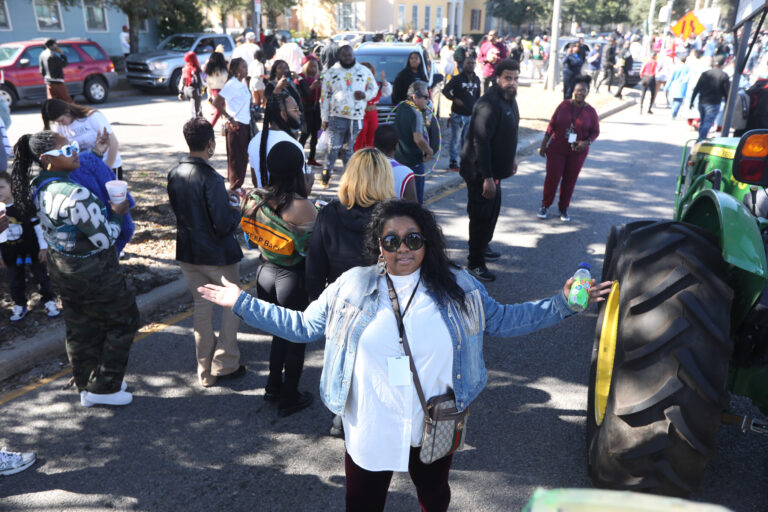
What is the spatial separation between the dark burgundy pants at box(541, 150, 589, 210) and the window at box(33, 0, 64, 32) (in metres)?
25.6

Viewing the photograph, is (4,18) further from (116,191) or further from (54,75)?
(116,191)

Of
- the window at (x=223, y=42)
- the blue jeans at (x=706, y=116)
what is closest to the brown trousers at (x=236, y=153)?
the blue jeans at (x=706, y=116)

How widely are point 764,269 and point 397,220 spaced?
1597 millimetres

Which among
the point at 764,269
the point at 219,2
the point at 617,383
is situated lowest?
the point at 617,383

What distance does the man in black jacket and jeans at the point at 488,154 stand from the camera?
5.76 metres

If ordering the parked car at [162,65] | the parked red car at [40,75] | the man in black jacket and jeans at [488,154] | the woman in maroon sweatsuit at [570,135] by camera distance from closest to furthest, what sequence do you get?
the man in black jacket and jeans at [488,154]
the woman in maroon sweatsuit at [570,135]
the parked red car at [40,75]
the parked car at [162,65]

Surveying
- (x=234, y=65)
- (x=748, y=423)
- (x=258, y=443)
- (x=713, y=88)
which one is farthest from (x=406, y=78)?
(x=748, y=423)

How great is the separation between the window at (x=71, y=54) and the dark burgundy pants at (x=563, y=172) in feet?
49.9

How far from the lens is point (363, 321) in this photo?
2.34 meters

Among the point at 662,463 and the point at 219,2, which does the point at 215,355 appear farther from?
the point at 219,2

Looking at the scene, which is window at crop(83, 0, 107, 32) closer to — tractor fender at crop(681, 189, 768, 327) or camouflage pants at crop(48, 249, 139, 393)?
camouflage pants at crop(48, 249, 139, 393)

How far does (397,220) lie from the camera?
240 cm

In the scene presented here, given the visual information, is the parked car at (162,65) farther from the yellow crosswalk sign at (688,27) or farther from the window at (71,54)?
the yellow crosswalk sign at (688,27)

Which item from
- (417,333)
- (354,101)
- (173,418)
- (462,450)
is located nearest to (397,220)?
(417,333)
